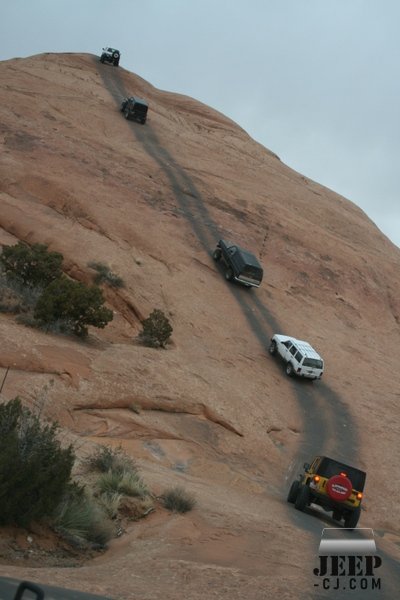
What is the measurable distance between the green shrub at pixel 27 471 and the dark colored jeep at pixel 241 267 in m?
24.2

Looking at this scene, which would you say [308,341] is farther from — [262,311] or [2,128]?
[2,128]

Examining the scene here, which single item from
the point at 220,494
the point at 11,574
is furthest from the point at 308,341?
the point at 11,574

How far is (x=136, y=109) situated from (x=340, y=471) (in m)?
37.9

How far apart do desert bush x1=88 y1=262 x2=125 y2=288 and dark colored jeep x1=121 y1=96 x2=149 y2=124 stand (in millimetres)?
24057

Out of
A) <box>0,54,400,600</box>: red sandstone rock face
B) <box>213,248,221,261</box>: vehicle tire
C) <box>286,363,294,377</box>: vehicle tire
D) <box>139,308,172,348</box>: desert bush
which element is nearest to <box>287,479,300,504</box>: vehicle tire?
<box>0,54,400,600</box>: red sandstone rock face

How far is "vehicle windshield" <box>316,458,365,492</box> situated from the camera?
62.2 feet

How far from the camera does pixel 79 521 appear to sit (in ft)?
38.3

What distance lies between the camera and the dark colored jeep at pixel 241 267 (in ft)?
117

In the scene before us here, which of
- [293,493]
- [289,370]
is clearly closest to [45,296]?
[293,493]

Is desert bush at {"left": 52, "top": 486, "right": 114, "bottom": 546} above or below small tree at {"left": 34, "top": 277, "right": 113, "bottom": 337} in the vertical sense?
below

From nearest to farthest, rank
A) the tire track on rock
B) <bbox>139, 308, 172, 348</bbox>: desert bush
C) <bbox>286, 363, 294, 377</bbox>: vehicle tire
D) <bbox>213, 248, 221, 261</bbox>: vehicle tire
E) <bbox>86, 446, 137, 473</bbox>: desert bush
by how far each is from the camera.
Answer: <bbox>86, 446, 137, 473</bbox>: desert bush
the tire track on rock
<bbox>139, 308, 172, 348</bbox>: desert bush
<bbox>286, 363, 294, 377</bbox>: vehicle tire
<bbox>213, 248, 221, 261</bbox>: vehicle tire

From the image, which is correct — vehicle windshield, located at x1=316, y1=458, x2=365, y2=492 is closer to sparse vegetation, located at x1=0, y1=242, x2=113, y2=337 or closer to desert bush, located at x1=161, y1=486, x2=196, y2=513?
desert bush, located at x1=161, y1=486, x2=196, y2=513

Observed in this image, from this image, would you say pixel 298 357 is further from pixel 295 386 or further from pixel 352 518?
pixel 352 518

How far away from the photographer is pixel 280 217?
46.1 m
